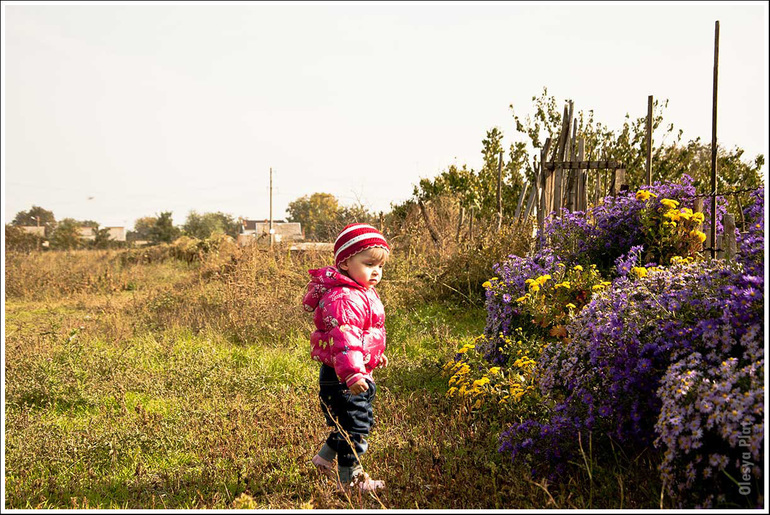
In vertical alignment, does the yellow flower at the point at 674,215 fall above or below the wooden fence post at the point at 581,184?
below

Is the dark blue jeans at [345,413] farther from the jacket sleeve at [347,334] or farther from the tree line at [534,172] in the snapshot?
the tree line at [534,172]

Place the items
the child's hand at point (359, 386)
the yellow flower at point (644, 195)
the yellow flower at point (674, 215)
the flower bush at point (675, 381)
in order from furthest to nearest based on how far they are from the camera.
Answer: the yellow flower at point (644, 195) < the yellow flower at point (674, 215) < the child's hand at point (359, 386) < the flower bush at point (675, 381)

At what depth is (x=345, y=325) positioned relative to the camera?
3.18 metres

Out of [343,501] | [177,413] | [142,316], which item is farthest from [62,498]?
[142,316]

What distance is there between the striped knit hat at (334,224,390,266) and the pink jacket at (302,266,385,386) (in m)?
0.12

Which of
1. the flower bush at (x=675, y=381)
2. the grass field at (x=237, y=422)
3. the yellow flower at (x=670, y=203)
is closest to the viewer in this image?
the flower bush at (x=675, y=381)

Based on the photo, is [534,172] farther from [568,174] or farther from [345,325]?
[345,325]

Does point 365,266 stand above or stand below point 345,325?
above

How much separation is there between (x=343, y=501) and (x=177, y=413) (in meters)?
1.95

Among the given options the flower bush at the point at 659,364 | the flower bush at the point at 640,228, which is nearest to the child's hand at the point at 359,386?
Result: the flower bush at the point at 659,364

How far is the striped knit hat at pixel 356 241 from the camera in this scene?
131 inches

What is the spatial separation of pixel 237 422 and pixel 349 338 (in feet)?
4.94

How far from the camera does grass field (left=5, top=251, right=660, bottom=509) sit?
3207 millimetres

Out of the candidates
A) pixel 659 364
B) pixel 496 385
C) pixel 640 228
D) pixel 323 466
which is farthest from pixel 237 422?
pixel 640 228
